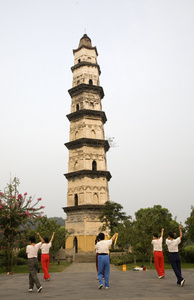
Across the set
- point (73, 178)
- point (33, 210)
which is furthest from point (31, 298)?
point (73, 178)

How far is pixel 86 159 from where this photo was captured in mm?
38625

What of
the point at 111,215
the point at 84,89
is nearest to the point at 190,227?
the point at 111,215

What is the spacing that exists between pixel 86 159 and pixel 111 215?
8.90m

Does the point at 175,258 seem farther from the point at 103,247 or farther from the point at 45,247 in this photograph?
the point at 45,247

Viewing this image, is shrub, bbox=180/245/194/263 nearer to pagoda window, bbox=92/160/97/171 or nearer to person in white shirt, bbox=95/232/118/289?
pagoda window, bbox=92/160/97/171

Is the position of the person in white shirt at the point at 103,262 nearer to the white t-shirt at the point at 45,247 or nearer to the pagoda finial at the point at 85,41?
the white t-shirt at the point at 45,247

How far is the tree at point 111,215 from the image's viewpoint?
112ft

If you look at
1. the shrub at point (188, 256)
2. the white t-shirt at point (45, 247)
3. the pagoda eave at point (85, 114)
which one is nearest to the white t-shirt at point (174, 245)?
the white t-shirt at point (45, 247)

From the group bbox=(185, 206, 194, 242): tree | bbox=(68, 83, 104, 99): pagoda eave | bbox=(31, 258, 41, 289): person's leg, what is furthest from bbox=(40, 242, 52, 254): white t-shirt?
bbox=(68, 83, 104, 99): pagoda eave

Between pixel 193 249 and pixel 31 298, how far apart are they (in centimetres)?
2163

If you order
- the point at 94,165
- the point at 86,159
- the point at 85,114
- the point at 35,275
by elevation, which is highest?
the point at 85,114

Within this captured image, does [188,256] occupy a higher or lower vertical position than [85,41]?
lower

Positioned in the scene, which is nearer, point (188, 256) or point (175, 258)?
point (175, 258)

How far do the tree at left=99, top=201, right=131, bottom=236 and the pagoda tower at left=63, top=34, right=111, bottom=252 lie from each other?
1.48 m
